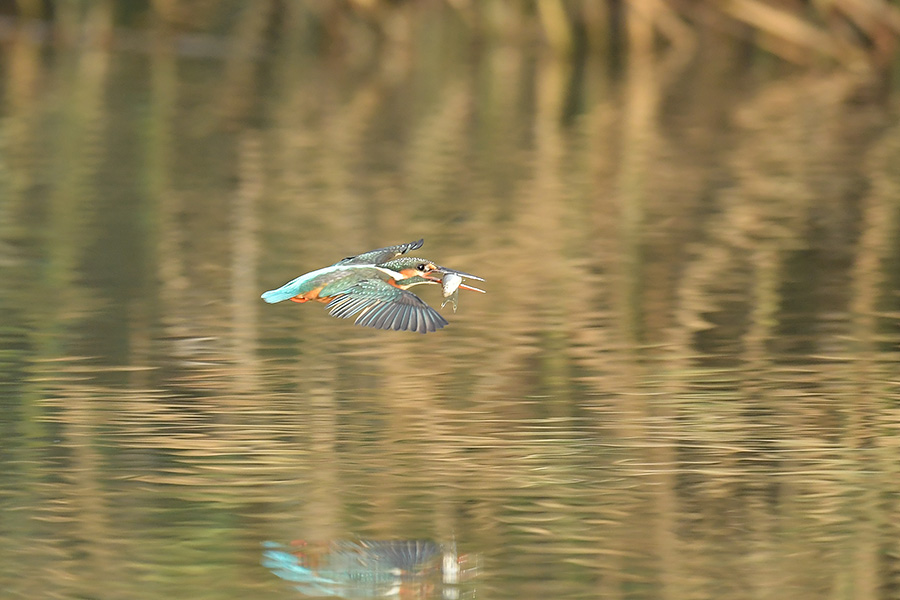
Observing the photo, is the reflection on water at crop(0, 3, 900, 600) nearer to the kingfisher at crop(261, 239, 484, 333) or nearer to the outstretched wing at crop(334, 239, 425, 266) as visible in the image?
the kingfisher at crop(261, 239, 484, 333)

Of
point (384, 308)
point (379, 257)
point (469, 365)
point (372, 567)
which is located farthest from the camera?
point (469, 365)

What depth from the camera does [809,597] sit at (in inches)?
174

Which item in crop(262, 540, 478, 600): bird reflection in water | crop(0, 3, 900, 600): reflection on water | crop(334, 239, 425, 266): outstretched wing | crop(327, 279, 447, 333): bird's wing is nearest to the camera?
crop(262, 540, 478, 600): bird reflection in water

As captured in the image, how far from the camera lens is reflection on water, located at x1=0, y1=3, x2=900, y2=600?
15.8 feet

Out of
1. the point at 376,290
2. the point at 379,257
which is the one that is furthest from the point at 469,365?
the point at 376,290

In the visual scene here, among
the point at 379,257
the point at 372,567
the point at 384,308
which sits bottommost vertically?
the point at 372,567

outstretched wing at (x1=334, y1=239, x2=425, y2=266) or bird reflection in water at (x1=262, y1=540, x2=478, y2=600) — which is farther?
outstretched wing at (x1=334, y1=239, x2=425, y2=266)

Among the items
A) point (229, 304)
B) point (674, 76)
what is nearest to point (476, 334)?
point (229, 304)

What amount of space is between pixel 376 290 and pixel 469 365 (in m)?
1.44

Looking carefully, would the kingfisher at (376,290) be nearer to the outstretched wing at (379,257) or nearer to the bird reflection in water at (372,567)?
the outstretched wing at (379,257)

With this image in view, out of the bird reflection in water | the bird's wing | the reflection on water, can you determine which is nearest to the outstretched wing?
the bird's wing

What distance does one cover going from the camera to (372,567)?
180 inches

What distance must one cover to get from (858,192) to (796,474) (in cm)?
700

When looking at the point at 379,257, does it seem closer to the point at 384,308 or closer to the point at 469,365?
the point at 384,308
